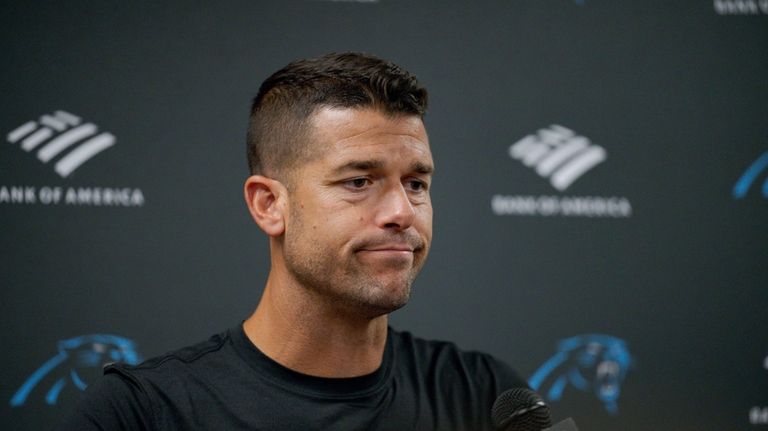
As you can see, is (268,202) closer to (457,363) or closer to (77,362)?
(457,363)

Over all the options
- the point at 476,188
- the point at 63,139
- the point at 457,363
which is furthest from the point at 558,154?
the point at 63,139

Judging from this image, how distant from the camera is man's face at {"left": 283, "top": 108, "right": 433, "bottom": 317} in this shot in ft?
4.70

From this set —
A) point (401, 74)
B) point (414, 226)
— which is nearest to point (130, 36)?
point (401, 74)

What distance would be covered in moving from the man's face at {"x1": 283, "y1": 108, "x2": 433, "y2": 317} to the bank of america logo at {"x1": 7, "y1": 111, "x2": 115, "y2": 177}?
0.91 m

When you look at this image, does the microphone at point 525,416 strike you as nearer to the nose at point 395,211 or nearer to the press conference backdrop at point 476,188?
the nose at point 395,211

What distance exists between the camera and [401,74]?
1.54 meters

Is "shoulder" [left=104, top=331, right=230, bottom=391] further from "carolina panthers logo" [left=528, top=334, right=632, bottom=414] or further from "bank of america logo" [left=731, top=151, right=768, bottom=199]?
"bank of america logo" [left=731, top=151, right=768, bottom=199]

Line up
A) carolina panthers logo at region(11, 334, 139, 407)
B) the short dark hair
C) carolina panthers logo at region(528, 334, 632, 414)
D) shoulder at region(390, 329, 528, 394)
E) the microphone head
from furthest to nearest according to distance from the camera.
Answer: carolina panthers logo at region(528, 334, 632, 414), carolina panthers logo at region(11, 334, 139, 407), shoulder at region(390, 329, 528, 394), the short dark hair, the microphone head

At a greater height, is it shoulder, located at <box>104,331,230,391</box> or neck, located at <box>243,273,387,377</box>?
neck, located at <box>243,273,387,377</box>

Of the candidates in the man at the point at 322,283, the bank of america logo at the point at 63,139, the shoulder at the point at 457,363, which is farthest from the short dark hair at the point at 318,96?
the bank of america logo at the point at 63,139

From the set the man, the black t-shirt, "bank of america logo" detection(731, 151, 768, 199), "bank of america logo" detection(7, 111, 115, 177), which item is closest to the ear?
the man

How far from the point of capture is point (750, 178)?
→ 93.0 inches

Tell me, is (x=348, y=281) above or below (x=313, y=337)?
above

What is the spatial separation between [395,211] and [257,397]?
16.9 inches
